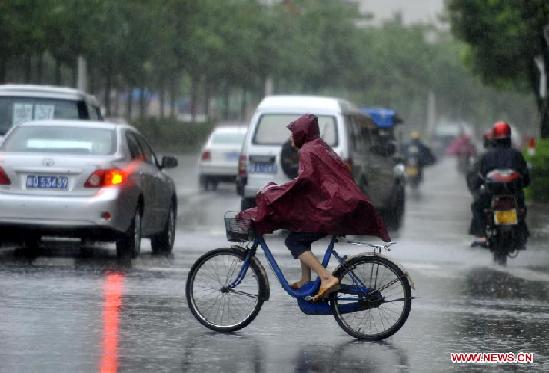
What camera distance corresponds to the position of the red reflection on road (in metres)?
9.86

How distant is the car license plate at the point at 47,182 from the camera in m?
16.8

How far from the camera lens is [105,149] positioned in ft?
57.3

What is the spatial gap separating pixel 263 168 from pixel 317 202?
11.4m

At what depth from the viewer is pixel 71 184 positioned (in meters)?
16.8

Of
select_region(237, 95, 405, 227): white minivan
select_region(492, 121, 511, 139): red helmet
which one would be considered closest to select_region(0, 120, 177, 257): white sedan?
select_region(492, 121, 511, 139): red helmet

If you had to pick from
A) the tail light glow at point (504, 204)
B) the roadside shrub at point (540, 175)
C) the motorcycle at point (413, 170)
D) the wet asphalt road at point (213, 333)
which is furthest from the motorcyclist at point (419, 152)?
the tail light glow at point (504, 204)

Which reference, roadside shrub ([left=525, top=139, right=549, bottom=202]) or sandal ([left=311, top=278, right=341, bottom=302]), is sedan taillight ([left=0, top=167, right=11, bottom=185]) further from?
roadside shrub ([left=525, top=139, right=549, bottom=202])

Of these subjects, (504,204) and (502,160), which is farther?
(502,160)

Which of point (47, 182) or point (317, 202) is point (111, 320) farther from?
point (47, 182)

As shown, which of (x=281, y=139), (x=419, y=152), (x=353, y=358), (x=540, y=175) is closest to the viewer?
(x=353, y=358)

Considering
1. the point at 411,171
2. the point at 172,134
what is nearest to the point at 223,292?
the point at 411,171

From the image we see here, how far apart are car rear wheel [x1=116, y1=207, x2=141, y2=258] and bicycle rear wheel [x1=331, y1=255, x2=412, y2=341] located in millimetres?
6182

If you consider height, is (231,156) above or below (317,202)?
below

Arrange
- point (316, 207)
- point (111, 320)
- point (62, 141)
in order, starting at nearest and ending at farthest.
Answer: point (316, 207) < point (111, 320) < point (62, 141)
